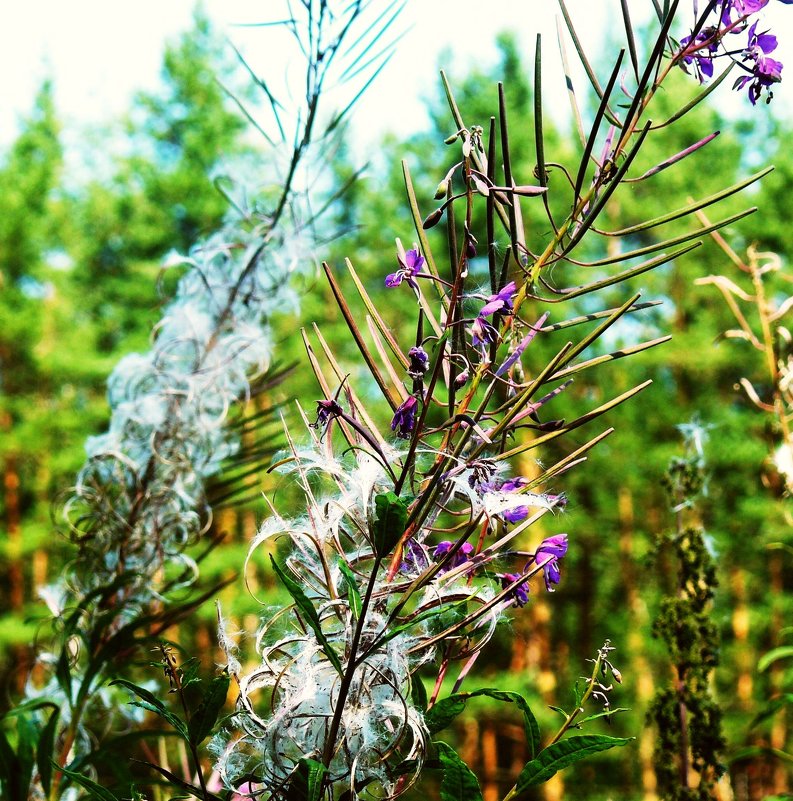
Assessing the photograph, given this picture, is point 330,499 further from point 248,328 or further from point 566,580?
point 566,580

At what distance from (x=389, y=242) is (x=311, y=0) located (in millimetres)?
13401

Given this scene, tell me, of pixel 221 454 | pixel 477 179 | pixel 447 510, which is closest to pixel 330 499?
pixel 447 510

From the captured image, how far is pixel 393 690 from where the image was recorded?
54 cm

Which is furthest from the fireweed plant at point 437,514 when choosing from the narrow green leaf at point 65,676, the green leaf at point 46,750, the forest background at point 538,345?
the forest background at point 538,345

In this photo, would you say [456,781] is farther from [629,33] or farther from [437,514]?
[629,33]

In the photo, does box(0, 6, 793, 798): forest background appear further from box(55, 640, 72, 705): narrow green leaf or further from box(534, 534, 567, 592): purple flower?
box(534, 534, 567, 592): purple flower

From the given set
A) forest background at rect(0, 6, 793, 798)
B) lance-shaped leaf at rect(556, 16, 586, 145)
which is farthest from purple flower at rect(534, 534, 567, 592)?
forest background at rect(0, 6, 793, 798)

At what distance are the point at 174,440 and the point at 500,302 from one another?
0.77 m

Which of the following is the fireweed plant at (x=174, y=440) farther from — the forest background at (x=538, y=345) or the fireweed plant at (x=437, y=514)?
the forest background at (x=538, y=345)

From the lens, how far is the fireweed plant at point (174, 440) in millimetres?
1083

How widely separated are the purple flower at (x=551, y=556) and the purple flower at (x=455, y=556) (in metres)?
0.05

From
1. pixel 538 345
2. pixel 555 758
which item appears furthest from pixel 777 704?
pixel 538 345

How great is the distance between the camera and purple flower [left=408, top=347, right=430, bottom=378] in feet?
1.83

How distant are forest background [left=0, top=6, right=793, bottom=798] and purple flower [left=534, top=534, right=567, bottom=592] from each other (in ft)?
37.4
